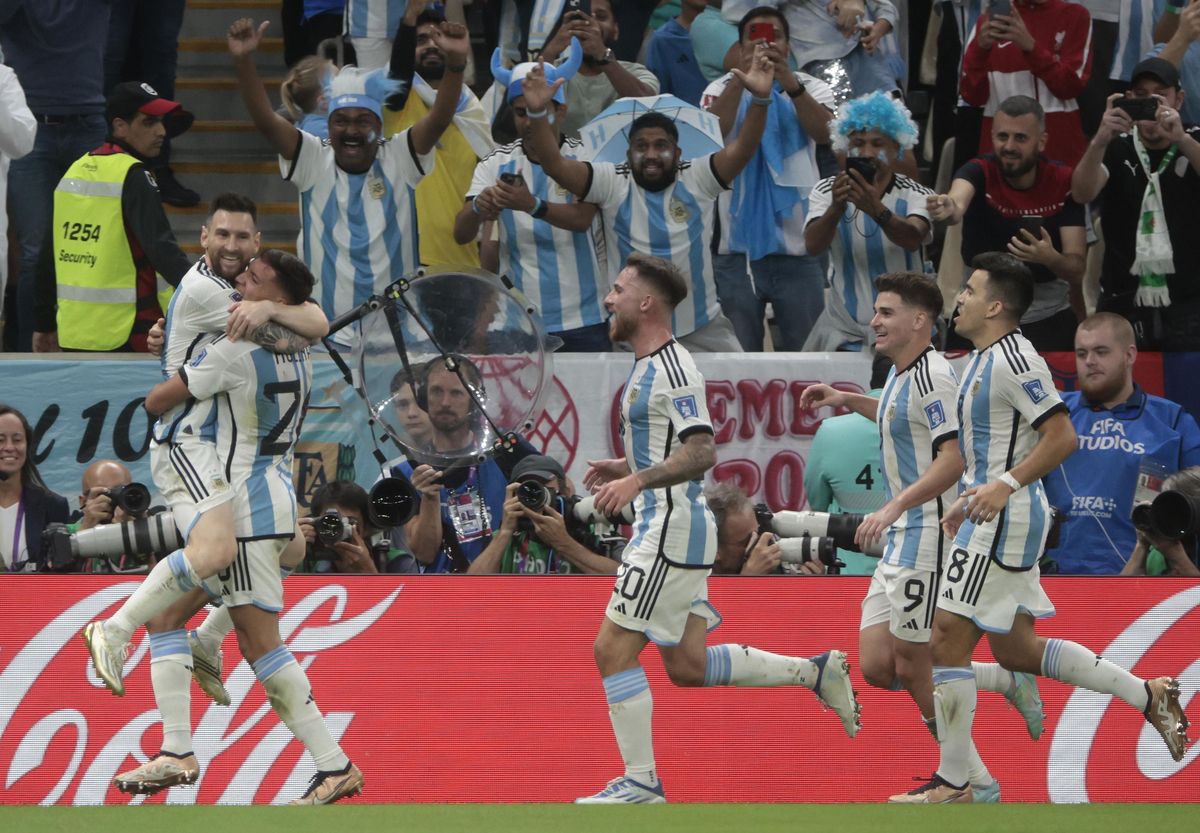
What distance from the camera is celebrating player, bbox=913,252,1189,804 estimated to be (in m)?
7.18

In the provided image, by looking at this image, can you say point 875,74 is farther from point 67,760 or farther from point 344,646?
point 67,760

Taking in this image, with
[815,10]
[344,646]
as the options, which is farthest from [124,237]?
[815,10]

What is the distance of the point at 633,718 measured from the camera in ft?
23.6

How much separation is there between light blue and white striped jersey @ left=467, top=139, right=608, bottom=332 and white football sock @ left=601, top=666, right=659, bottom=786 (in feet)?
10.1

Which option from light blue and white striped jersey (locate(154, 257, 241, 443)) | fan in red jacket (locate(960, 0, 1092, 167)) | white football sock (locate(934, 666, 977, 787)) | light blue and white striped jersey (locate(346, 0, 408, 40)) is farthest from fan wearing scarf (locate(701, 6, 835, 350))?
light blue and white striped jersey (locate(154, 257, 241, 443))

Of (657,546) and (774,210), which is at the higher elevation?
(774,210)

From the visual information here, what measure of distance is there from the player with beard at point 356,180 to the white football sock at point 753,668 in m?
3.39

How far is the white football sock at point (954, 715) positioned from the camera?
23.6 ft

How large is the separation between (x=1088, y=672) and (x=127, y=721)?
391 cm

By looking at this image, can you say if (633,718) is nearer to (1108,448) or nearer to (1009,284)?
(1009,284)

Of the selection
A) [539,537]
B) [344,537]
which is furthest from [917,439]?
[344,537]

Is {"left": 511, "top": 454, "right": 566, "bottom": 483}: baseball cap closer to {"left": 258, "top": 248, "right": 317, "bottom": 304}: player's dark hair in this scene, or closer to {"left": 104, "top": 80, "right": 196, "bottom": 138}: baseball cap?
{"left": 258, "top": 248, "right": 317, "bottom": 304}: player's dark hair

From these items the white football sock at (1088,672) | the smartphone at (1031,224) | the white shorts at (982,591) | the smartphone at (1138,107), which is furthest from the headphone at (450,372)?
the smartphone at (1138,107)

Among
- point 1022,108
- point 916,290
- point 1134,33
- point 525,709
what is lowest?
point 525,709
